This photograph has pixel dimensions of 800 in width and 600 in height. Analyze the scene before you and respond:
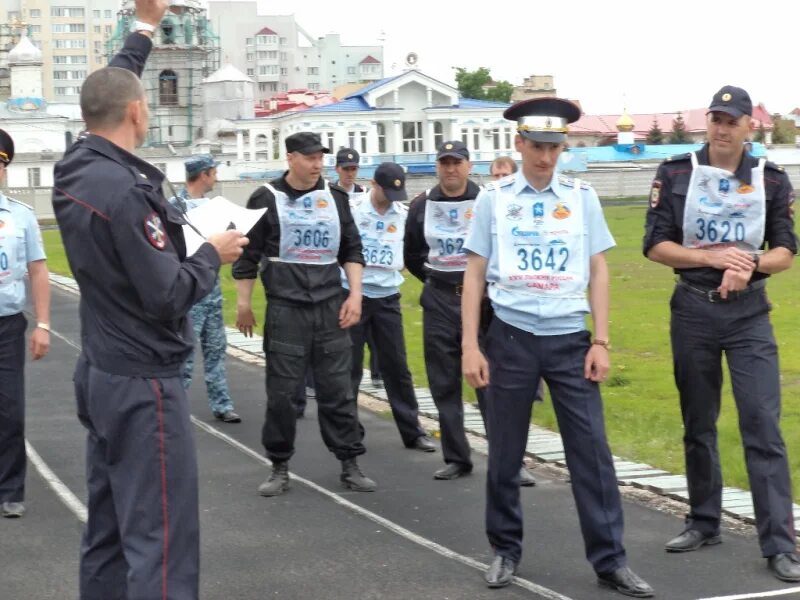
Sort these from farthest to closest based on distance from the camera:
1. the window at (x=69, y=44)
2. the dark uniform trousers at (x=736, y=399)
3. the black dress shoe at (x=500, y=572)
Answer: the window at (x=69, y=44), the dark uniform trousers at (x=736, y=399), the black dress shoe at (x=500, y=572)

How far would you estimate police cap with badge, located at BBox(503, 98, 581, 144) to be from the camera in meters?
7.34

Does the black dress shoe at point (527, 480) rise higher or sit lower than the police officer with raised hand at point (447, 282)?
lower

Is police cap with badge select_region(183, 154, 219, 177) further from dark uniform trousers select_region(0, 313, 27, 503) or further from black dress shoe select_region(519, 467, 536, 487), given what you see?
black dress shoe select_region(519, 467, 536, 487)

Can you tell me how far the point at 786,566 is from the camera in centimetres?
739

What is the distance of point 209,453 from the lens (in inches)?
460

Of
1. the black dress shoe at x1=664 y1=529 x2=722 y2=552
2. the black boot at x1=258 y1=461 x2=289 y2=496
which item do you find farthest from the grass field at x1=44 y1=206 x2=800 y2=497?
the black boot at x1=258 y1=461 x2=289 y2=496

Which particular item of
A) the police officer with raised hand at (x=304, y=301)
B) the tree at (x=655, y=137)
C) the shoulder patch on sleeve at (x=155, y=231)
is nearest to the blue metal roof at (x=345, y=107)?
the tree at (x=655, y=137)

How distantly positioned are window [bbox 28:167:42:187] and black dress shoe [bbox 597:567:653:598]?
107013mm

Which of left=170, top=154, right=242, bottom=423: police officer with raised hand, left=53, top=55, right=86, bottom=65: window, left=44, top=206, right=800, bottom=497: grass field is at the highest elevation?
left=53, top=55, right=86, bottom=65: window

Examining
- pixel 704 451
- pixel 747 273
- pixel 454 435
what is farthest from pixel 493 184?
pixel 454 435

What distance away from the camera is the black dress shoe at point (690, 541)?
8023mm

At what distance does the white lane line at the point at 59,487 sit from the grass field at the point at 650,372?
391cm

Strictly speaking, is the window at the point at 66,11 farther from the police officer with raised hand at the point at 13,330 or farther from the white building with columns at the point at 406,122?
the police officer with raised hand at the point at 13,330

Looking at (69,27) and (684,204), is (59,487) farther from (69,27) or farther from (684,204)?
(69,27)
